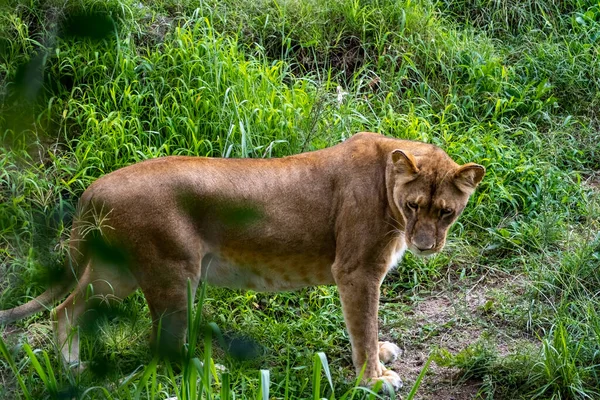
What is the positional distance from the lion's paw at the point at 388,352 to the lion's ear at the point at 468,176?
107 centimetres

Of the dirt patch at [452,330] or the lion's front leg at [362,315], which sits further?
→ the dirt patch at [452,330]

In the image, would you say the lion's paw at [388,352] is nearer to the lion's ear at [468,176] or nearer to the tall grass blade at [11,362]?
the lion's ear at [468,176]

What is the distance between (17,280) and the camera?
5.51ft

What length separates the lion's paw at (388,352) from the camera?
16.8 feet

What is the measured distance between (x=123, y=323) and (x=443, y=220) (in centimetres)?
322

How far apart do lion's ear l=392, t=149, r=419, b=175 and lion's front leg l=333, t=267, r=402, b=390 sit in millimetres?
594

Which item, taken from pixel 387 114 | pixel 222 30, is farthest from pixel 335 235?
pixel 222 30

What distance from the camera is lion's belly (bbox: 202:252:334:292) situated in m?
4.73

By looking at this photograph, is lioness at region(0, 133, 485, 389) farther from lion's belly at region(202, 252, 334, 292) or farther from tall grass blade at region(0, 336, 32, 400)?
tall grass blade at region(0, 336, 32, 400)

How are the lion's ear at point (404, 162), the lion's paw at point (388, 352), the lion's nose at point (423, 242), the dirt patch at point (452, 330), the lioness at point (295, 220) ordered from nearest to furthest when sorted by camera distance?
1. the lioness at point (295, 220)
2. the lion's nose at point (423, 242)
3. the lion's ear at point (404, 162)
4. the dirt patch at point (452, 330)
5. the lion's paw at point (388, 352)

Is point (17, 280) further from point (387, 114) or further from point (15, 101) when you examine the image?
point (387, 114)

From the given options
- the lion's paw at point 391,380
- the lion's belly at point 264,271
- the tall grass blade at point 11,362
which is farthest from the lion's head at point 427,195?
the tall grass blade at point 11,362

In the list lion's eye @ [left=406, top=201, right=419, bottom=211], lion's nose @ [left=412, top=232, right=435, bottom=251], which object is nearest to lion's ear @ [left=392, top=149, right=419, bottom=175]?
lion's eye @ [left=406, top=201, right=419, bottom=211]

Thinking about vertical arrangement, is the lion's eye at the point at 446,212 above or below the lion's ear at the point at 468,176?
below
